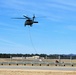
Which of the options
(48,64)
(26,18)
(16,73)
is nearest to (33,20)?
(26,18)

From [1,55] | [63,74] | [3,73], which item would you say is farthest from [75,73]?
[1,55]

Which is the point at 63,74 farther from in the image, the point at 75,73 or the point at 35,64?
the point at 35,64

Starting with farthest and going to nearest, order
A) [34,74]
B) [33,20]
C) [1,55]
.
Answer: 1. [1,55]
2. [33,20]
3. [34,74]

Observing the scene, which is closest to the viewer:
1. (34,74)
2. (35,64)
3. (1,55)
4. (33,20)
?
(34,74)

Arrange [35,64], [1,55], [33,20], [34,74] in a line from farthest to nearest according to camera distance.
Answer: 1. [1,55]
2. [35,64]
3. [33,20]
4. [34,74]

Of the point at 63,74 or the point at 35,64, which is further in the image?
the point at 35,64

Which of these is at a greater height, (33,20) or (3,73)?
(33,20)

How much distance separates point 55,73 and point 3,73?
495cm

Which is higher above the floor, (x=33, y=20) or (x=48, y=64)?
(x=33, y=20)

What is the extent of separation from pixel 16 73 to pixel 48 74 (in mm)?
3064

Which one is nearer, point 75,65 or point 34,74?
point 34,74

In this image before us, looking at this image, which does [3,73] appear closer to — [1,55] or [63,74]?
[63,74]

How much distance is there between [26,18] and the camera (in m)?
45.8

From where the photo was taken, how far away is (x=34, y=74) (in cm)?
2916
